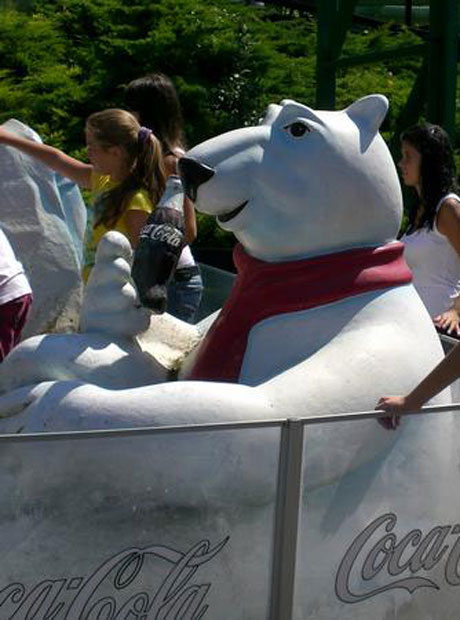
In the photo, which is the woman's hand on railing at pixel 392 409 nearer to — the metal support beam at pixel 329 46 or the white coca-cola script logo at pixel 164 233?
the white coca-cola script logo at pixel 164 233

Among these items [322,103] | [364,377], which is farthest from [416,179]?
[322,103]

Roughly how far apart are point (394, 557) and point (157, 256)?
0.99 metres

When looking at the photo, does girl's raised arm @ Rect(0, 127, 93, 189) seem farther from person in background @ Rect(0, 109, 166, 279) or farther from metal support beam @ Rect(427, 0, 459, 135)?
metal support beam @ Rect(427, 0, 459, 135)

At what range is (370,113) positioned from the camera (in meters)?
3.55

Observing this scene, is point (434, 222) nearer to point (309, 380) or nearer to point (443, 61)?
point (309, 380)

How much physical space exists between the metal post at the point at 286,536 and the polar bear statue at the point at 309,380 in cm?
3

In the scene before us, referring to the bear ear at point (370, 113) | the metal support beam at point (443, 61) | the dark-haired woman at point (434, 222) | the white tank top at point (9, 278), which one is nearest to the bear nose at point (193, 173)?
the bear ear at point (370, 113)

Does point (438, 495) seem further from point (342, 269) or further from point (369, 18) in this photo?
point (369, 18)

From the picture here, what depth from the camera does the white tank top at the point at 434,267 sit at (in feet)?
15.2

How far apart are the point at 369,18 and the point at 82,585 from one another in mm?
10740

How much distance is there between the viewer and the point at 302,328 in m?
3.34

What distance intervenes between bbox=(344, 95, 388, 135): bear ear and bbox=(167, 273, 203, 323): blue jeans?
112 cm

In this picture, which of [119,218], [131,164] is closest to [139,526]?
[119,218]

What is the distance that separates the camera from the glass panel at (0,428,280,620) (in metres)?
2.56
